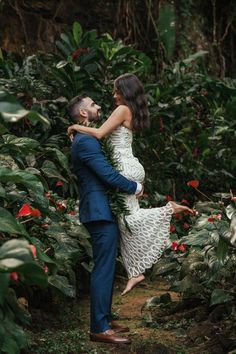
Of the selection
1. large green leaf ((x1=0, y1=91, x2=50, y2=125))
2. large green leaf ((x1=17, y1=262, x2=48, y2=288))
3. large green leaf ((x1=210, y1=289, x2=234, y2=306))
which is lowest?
large green leaf ((x1=210, y1=289, x2=234, y2=306))

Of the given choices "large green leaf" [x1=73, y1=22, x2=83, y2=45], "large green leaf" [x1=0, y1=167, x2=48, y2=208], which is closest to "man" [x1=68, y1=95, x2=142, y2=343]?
"large green leaf" [x1=0, y1=167, x2=48, y2=208]

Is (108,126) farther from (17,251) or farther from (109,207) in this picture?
(17,251)

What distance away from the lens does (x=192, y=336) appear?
3.86 metres

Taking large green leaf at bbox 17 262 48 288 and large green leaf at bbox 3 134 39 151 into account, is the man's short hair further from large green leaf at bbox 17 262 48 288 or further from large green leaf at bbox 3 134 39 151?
large green leaf at bbox 17 262 48 288

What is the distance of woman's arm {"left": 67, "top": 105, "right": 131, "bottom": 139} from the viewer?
388 centimetres

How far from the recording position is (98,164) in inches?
150

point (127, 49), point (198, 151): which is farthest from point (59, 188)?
point (198, 151)

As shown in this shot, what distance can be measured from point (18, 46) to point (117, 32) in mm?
1541

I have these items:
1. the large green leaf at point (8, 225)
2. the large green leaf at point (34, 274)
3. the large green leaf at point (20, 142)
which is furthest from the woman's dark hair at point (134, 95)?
the large green leaf at point (34, 274)

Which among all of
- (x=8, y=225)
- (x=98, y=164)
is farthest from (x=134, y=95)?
(x=8, y=225)

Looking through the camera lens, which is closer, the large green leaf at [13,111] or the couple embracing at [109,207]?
the large green leaf at [13,111]

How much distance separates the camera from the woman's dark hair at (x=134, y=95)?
157 inches

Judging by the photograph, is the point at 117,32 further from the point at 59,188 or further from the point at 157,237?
the point at 157,237

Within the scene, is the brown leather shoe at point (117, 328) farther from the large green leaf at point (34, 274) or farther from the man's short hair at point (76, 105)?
the large green leaf at point (34, 274)
